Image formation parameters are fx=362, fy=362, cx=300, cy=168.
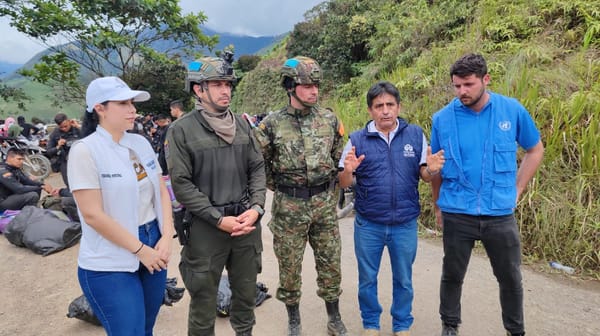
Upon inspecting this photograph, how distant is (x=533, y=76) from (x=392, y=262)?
12.5 feet

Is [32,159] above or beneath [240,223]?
beneath

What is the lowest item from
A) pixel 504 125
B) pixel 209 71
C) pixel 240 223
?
pixel 240 223

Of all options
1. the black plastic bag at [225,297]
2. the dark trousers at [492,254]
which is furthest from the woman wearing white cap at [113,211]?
the dark trousers at [492,254]

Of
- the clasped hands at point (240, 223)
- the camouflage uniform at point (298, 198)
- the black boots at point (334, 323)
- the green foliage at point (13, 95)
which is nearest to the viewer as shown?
the clasped hands at point (240, 223)

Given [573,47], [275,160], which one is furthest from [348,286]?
[573,47]

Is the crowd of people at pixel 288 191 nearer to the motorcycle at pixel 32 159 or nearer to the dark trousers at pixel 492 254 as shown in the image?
the dark trousers at pixel 492 254

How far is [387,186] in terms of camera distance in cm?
246

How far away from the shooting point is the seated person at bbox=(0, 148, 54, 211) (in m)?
5.63

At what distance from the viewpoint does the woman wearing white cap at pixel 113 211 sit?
1.68 metres

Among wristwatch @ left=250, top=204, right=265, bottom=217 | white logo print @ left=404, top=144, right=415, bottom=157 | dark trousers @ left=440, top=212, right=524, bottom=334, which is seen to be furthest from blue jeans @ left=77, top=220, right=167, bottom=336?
dark trousers @ left=440, top=212, right=524, bottom=334

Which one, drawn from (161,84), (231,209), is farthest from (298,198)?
(161,84)

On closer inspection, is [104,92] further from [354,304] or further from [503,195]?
[354,304]

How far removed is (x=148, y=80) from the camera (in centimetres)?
1477

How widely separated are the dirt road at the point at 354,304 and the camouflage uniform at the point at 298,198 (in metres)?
0.48
